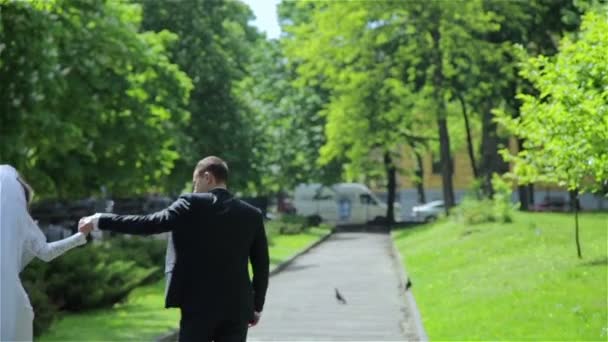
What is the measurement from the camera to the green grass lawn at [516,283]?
14.9 metres

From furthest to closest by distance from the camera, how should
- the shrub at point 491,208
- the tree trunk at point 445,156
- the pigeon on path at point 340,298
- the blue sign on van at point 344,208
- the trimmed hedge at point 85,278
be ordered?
the blue sign on van at point 344,208
the tree trunk at point 445,156
the shrub at point 491,208
the pigeon on path at point 340,298
the trimmed hedge at point 85,278

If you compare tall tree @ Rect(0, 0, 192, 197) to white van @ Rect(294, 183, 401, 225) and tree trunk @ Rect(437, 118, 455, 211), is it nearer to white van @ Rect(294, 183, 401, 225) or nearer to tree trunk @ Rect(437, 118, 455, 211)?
tree trunk @ Rect(437, 118, 455, 211)

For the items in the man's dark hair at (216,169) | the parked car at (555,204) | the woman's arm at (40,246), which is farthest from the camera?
the parked car at (555,204)

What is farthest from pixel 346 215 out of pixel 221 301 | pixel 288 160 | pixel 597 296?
pixel 221 301

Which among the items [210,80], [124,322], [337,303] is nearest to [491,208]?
[337,303]

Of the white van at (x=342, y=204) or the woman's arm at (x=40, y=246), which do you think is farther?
the white van at (x=342, y=204)

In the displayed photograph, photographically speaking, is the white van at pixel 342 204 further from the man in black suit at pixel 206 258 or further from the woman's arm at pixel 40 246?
the woman's arm at pixel 40 246

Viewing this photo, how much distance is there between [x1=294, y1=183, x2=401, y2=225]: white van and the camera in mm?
73812

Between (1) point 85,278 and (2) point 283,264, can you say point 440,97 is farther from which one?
(1) point 85,278

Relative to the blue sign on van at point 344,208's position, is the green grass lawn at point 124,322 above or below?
below

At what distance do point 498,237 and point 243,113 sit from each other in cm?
2498

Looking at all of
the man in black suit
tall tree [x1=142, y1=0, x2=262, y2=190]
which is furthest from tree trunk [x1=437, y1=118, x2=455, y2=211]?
the man in black suit

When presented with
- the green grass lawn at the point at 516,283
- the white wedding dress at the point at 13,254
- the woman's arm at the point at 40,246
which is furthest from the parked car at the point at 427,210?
the white wedding dress at the point at 13,254

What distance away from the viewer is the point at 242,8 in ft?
189
